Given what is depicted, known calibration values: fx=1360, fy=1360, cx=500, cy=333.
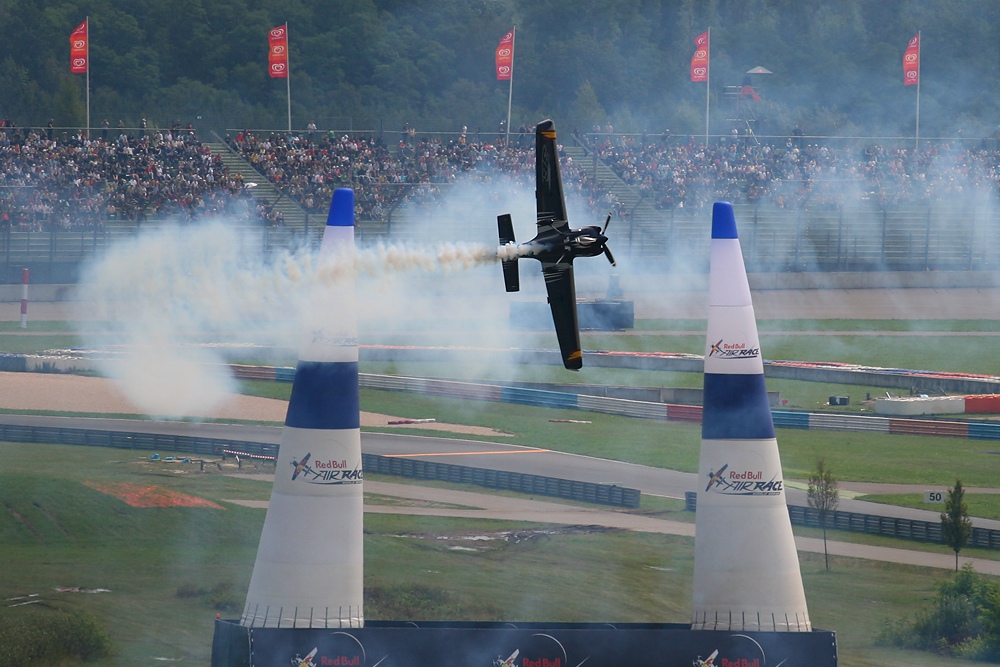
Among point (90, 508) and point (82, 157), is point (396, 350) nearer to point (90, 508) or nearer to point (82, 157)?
point (82, 157)

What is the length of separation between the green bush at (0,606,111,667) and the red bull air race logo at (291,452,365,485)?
795cm

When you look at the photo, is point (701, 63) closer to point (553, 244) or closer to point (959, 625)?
point (553, 244)

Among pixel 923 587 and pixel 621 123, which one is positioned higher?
pixel 621 123

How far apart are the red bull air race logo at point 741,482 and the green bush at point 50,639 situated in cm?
1124

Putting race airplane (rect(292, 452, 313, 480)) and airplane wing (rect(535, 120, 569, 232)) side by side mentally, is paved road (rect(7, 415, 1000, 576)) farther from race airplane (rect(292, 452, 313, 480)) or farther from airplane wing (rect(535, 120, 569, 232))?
race airplane (rect(292, 452, 313, 480))

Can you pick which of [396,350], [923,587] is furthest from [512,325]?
[923,587]

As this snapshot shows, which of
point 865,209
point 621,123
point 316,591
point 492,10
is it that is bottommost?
point 316,591

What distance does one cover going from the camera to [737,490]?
16719 mm

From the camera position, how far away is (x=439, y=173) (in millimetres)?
63656

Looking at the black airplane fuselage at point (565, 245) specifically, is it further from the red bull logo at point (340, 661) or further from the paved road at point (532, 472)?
the red bull logo at point (340, 661)

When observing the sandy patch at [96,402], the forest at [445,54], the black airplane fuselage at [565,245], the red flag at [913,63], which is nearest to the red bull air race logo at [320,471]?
the black airplane fuselage at [565,245]

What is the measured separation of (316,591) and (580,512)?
18.3 m

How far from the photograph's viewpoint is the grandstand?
5856 cm

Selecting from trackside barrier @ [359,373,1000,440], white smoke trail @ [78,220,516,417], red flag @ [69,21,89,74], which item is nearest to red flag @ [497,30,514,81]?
white smoke trail @ [78,220,516,417]
